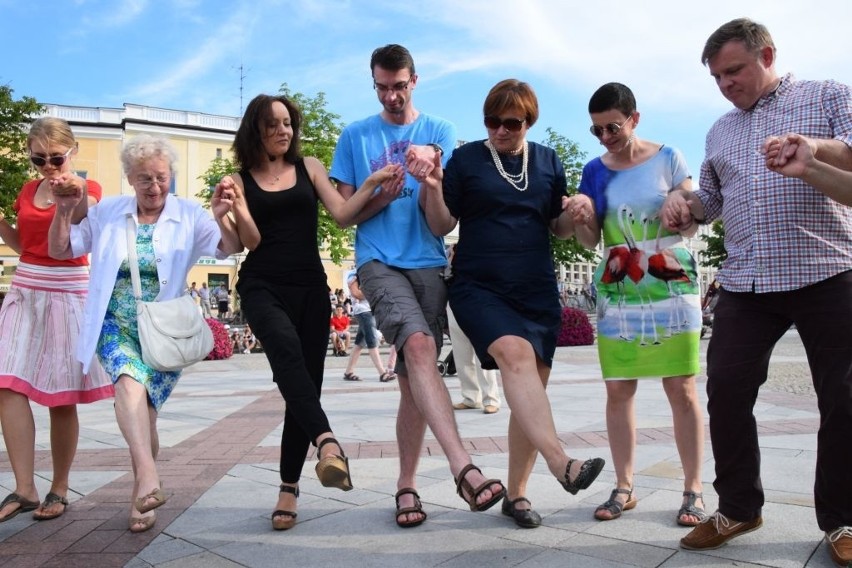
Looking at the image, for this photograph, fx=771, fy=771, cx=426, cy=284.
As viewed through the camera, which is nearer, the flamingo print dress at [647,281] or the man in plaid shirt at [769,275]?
the man in plaid shirt at [769,275]

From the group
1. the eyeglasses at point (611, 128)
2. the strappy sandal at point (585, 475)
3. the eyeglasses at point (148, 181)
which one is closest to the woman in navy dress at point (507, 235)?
the eyeglasses at point (611, 128)

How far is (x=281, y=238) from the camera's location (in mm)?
3504

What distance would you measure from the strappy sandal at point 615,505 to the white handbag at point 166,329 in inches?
75.2

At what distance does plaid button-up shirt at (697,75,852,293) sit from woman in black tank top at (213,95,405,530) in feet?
4.60

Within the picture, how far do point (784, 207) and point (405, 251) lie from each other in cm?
161

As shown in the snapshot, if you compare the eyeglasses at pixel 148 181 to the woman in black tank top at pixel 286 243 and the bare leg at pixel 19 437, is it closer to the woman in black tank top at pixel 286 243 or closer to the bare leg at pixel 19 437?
the woman in black tank top at pixel 286 243

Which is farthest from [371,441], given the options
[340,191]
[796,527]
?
[796,527]

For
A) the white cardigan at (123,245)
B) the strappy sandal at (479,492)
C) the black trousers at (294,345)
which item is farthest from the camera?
the white cardigan at (123,245)

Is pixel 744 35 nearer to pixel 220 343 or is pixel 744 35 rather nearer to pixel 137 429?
pixel 137 429

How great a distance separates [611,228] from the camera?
3.51 meters

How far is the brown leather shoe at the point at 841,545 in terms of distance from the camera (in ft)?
8.56

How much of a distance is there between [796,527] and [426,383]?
1572 mm

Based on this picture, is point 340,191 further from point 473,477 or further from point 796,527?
point 796,527

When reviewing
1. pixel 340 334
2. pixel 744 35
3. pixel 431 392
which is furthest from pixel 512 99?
pixel 340 334
